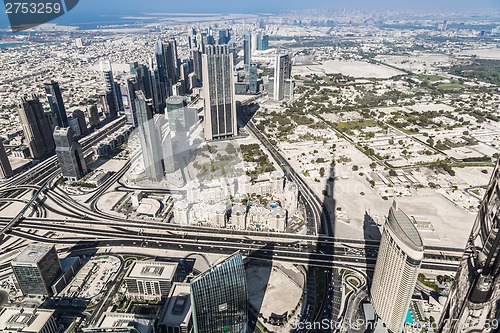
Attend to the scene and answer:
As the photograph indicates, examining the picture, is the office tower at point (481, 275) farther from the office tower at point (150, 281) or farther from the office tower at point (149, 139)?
the office tower at point (149, 139)

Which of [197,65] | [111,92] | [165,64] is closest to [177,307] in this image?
[111,92]

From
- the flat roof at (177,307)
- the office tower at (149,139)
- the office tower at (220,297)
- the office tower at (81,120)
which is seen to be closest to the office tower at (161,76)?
the office tower at (81,120)

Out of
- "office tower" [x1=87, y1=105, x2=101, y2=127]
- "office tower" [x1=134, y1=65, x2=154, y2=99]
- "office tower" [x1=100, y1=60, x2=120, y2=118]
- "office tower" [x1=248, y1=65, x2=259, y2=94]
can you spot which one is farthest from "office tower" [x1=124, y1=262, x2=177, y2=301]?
"office tower" [x1=248, y1=65, x2=259, y2=94]

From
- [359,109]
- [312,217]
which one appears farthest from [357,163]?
[359,109]

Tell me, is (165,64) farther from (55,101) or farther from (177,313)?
(177,313)

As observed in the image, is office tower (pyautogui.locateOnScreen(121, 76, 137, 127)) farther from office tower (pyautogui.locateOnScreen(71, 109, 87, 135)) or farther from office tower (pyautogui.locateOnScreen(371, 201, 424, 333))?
office tower (pyautogui.locateOnScreen(371, 201, 424, 333))

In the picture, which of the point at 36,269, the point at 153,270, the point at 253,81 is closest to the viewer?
the point at 36,269
